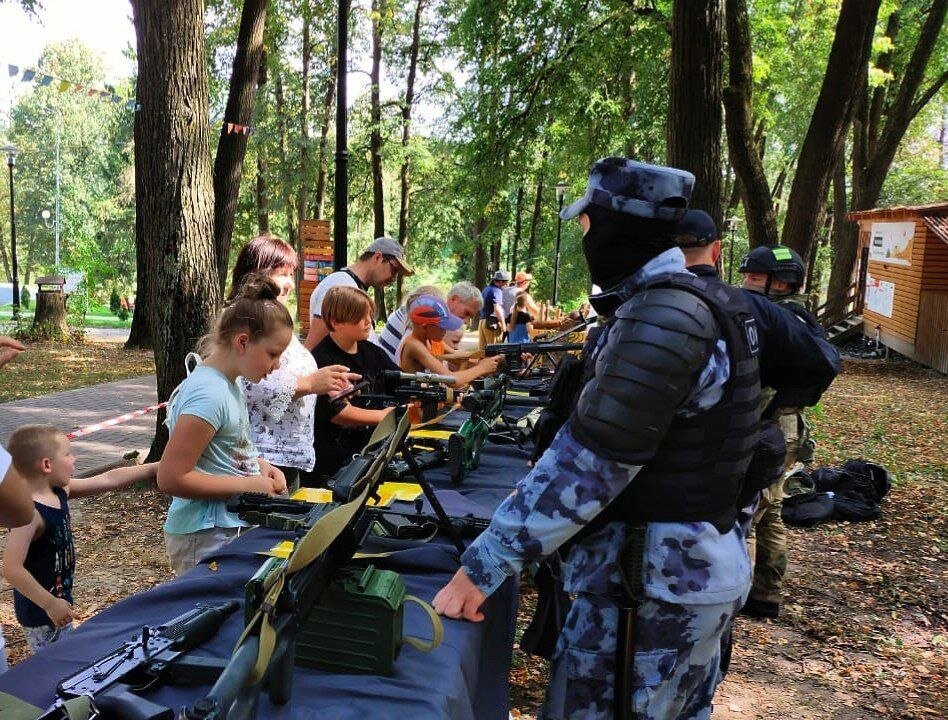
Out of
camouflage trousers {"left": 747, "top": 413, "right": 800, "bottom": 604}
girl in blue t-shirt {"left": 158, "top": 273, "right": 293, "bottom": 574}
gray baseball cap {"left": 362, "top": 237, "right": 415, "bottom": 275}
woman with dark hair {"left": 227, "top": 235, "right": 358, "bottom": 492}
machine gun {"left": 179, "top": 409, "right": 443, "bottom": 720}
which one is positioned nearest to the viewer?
machine gun {"left": 179, "top": 409, "right": 443, "bottom": 720}

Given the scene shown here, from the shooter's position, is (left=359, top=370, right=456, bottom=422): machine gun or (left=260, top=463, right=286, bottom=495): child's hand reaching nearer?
(left=260, top=463, right=286, bottom=495): child's hand reaching

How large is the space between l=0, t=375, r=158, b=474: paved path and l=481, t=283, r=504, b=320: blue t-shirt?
4585 mm

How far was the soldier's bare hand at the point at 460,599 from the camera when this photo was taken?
1817 millimetres

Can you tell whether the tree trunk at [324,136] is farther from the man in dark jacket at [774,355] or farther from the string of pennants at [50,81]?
the man in dark jacket at [774,355]

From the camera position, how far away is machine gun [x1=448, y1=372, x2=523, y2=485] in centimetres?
342

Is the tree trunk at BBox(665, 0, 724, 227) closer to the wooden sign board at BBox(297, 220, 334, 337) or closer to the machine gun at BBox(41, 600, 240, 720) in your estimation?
the machine gun at BBox(41, 600, 240, 720)

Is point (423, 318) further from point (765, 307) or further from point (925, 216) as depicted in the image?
point (925, 216)

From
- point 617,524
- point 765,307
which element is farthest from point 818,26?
point 617,524

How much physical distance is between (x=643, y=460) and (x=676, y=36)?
616 centimetres

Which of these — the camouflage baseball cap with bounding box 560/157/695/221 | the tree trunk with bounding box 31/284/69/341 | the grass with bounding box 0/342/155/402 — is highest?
the camouflage baseball cap with bounding box 560/157/695/221

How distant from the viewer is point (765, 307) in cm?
266

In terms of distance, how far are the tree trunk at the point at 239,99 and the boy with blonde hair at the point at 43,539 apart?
5.99m

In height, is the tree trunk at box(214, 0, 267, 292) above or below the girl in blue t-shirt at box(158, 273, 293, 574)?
above

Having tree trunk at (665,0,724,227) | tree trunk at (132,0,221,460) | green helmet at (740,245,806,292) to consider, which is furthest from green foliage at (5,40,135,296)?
green helmet at (740,245,806,292)
